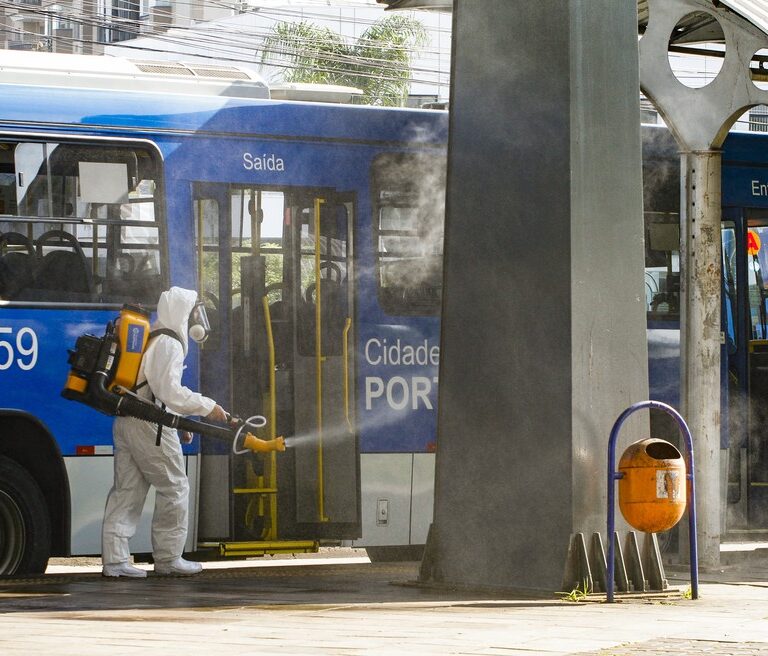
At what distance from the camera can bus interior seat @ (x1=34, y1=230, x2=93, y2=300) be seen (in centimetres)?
1104

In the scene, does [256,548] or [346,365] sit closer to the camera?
[256,548]

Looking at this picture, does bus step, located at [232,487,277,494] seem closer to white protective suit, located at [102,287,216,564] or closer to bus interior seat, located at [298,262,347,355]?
white protective suit, located at [102,287,216,564]

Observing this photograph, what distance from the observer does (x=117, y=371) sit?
37.1 ft

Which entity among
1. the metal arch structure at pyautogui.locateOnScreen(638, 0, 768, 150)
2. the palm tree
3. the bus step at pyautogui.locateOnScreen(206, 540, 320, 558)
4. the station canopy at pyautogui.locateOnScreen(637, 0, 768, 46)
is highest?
the palm tree

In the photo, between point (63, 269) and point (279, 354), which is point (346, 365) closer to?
point (279, 354)

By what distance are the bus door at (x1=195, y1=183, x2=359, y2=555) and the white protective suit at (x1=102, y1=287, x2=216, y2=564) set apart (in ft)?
1.08

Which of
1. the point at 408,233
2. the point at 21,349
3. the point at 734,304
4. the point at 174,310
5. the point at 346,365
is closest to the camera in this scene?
the point at 21,349

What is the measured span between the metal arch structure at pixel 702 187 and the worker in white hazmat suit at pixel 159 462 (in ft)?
12.1

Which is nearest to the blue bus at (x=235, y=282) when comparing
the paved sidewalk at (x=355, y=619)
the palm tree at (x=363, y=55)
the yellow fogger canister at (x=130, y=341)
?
the yellow fogger canister at (x=130, y=341)

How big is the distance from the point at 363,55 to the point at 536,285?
103 ft

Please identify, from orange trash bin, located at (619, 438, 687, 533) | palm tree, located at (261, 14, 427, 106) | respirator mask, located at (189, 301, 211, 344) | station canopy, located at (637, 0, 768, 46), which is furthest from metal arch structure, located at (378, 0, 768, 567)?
palm tree, located at (261, 14, 427, 106)

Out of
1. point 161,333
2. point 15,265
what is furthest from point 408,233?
point 15,265

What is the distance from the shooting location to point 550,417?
31.9 ft

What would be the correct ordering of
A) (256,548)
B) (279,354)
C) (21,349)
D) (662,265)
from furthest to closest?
1. (662,265)
2. (279,354)
3. (256,548)
4. (21,349)
